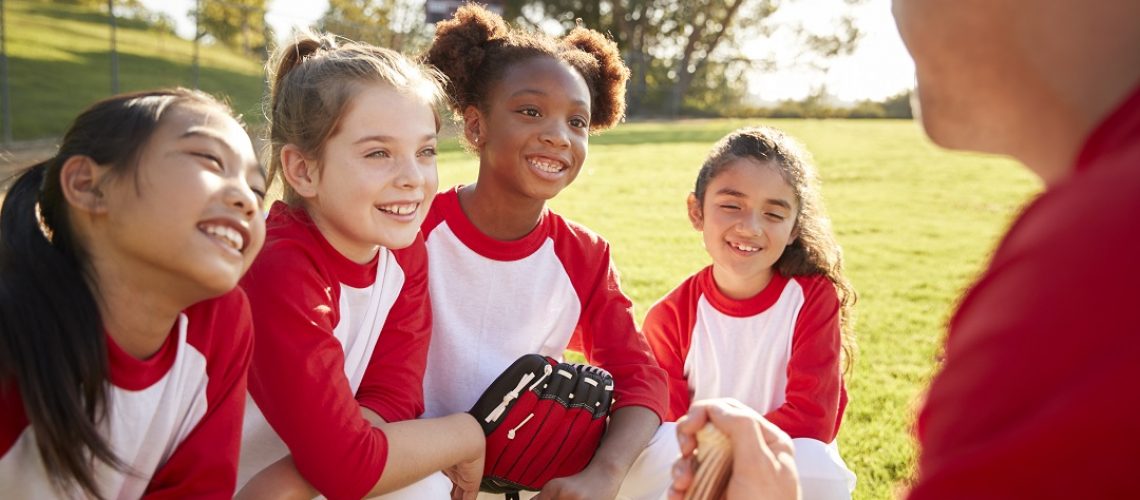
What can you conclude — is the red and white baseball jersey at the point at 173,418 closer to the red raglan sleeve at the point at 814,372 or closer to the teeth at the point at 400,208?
the teeth at the point at 400,208

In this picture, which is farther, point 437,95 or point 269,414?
point 437,95

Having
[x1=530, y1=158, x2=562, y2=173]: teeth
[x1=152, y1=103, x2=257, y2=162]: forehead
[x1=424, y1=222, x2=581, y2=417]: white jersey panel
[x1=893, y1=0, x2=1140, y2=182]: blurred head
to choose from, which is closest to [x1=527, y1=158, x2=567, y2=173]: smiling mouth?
[x1=530, y1=158, x2=562, y2=173]: teeth

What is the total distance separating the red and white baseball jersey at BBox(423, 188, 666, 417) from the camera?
2.73m

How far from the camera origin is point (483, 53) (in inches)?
118

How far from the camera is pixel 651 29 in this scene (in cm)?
3506

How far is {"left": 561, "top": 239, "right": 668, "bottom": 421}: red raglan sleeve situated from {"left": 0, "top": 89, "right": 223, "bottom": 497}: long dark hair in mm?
1424

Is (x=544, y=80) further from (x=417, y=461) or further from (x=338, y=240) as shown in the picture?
(x=417, y=461)

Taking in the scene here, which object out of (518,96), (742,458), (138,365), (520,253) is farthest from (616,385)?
(138,365)

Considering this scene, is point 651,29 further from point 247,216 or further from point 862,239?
point 247,216

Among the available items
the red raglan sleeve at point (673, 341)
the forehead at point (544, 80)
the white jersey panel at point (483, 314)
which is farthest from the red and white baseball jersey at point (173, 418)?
the red raglan sleeve at point (673, 341)

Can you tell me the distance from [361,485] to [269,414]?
0.87 feet

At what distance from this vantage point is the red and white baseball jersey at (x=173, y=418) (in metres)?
1.68

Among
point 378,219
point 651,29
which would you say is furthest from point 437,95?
point 651,29

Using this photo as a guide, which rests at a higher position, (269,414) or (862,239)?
(269,414)
